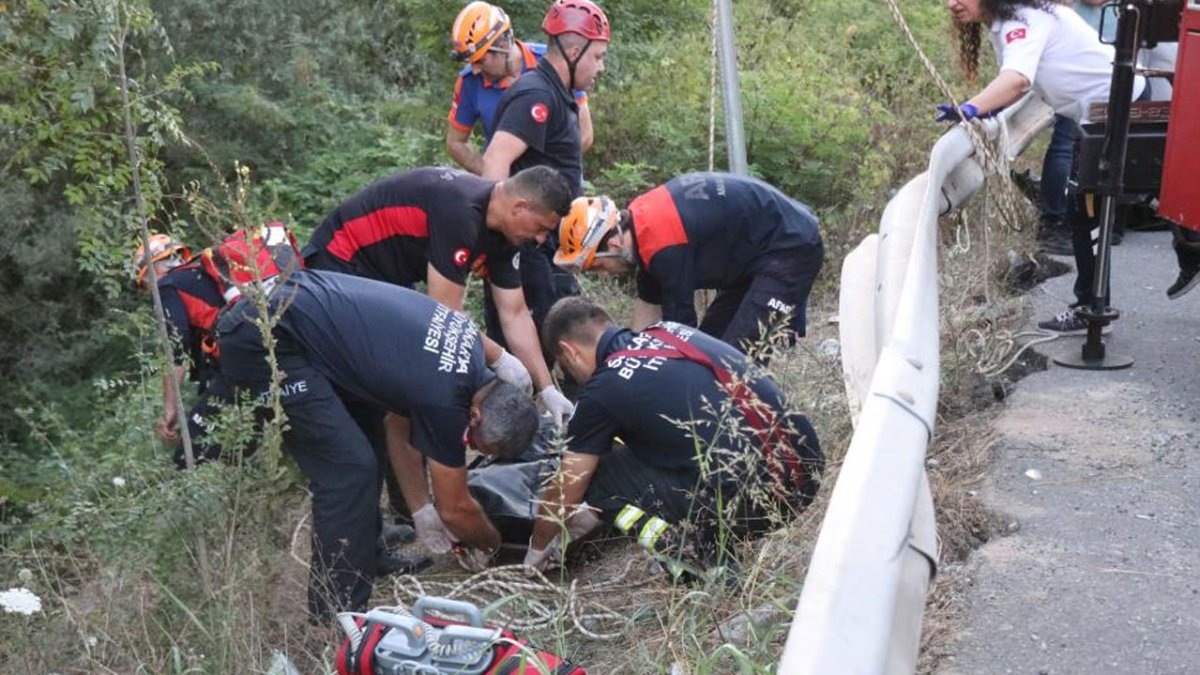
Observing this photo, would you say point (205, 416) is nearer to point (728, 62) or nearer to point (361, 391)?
point (361, 391)

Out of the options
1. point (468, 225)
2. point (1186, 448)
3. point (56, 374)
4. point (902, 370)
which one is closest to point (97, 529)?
point (468, 225)

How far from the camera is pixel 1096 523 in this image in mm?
4035

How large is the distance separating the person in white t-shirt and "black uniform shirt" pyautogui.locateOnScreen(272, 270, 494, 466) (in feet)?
6.97

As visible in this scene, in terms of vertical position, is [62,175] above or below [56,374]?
above

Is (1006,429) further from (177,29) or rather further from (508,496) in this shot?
(177,29)

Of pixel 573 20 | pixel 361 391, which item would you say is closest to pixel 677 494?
pixel 361 391

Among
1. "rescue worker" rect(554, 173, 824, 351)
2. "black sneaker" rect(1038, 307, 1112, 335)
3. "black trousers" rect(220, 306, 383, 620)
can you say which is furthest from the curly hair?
"black trousers" rect(220, 306, 383, 620)

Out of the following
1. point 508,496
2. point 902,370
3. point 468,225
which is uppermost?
point 902,370

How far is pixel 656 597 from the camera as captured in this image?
15.0ft

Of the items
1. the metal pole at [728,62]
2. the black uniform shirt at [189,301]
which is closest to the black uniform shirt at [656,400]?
the black uniform shirt at [189,301]

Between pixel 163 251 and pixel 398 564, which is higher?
pixel 163 251

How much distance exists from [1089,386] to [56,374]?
291 inches

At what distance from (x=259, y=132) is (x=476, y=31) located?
4834 millimetres

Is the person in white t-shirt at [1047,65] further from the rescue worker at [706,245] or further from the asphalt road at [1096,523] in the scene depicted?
A: the rescue worker at [706,245]
